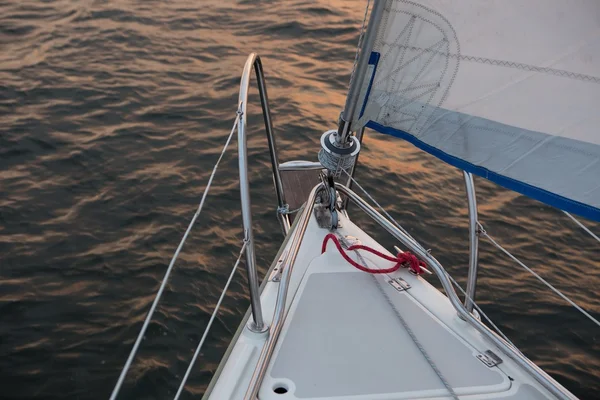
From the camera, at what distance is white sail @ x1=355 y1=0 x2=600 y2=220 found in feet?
5.77

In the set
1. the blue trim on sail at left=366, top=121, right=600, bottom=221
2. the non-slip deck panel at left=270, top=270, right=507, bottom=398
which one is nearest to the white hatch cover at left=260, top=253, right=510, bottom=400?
the non-slip deck panel at left=270, top=270, right=507, bottom=398

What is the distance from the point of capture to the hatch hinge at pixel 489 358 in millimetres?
2170

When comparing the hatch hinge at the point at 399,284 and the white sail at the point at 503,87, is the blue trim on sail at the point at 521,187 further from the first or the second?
the hatch hinge at the point at 399,284

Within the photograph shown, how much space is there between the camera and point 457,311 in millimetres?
2371

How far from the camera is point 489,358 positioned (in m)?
2.19

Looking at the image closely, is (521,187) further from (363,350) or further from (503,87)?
(363,350)

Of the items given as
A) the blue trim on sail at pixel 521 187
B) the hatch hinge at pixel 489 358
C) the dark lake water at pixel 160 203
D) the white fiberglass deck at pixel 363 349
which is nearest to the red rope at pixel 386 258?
the white fiberglass deck at pixel 363 349

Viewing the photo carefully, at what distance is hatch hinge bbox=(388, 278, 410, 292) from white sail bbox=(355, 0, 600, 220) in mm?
643

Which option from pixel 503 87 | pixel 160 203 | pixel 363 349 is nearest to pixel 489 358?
pixel 363 349

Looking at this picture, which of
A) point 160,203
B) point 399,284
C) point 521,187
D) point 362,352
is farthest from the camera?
point 160,203

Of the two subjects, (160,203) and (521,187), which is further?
(160,203)

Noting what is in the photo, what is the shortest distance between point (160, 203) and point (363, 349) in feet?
9.76

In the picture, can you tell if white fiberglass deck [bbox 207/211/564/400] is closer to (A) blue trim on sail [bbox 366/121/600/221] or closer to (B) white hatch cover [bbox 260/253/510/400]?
(B) white hatch cover [bbox 260/253/510/400]

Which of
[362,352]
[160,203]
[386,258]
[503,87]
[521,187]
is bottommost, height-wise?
[160,203]
